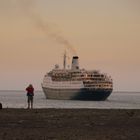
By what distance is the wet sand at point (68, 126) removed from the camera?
84.9ft

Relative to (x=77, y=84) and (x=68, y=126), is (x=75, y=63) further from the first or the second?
(x=68, y=126)

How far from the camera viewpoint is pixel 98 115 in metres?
36.6

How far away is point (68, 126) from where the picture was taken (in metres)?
29.9

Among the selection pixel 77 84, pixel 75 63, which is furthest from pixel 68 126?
pixel 75 63

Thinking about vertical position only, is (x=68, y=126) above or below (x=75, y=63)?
below

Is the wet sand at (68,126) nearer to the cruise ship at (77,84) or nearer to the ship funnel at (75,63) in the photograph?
the cruise ship at (77,84)

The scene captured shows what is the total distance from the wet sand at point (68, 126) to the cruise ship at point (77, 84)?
12059 cm

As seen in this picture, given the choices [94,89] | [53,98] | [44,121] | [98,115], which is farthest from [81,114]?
[53,98]

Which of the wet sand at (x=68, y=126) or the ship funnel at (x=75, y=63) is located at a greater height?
the ship funnel at (x=75, y=63)

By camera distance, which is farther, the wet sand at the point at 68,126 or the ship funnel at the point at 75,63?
the ship funnel at the point at 75,63

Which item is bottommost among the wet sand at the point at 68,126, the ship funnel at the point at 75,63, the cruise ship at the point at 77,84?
the wet sand at the point at 68,126

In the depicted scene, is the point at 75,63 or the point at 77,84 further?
the point at 75,63

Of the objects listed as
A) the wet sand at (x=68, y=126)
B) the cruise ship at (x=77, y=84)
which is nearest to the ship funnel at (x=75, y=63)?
the cruise ship at (x=77, y=84)

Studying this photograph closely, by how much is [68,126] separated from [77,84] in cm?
13196
